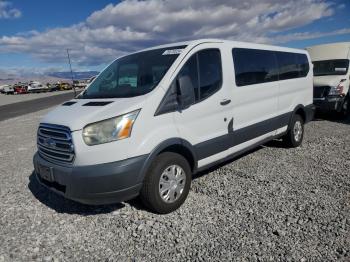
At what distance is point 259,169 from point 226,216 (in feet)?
5.95

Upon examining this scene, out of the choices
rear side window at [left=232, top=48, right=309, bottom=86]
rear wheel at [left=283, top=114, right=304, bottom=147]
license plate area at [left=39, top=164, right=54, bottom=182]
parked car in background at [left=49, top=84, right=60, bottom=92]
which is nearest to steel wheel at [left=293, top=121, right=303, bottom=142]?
rear wheel at [left=283, top=114, right=304, bottom=147]

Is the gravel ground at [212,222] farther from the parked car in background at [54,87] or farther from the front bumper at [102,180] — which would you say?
the parked car in background at [54,87]

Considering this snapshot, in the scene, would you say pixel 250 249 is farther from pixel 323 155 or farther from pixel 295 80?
pixel 295 80

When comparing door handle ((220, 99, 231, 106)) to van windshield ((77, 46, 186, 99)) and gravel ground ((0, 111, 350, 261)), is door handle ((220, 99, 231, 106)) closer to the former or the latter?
van windshield ((77, 46, 186, 99))

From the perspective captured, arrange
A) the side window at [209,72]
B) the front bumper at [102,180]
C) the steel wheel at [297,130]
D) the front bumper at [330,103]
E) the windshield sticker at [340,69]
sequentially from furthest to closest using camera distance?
the windshield sticker at [340,69], the front bumper at [330,103], the steel wheel at [297,130], the side window at [209,72], the front bumper at [102,180]

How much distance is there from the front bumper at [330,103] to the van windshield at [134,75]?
660 cm

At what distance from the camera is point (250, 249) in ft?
10.1

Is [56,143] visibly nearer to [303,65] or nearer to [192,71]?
[192,71]

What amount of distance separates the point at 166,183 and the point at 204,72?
1.57 metres

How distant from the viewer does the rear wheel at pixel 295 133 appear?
6.44 meters

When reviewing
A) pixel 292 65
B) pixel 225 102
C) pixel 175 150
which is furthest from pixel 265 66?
pixel 175 150

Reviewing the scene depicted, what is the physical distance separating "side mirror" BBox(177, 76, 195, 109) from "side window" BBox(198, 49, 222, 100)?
253mm

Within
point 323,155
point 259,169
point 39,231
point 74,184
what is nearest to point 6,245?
point 39,231

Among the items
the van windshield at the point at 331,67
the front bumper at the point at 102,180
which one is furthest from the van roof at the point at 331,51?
the front bumper at the point at 102,180
